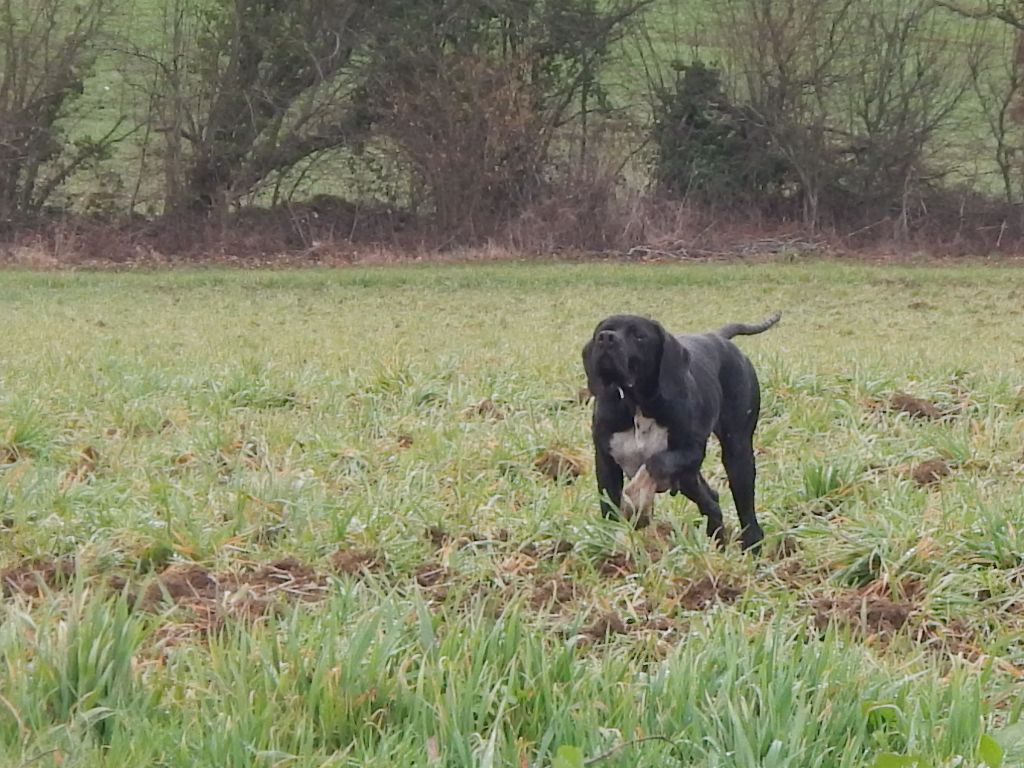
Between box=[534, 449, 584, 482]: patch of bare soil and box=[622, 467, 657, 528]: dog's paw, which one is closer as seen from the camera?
box=[622, 467, 657, 528]: dog's paw

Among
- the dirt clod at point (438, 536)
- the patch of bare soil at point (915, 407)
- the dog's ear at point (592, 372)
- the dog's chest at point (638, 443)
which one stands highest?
the dog's ear at point (592, 372)

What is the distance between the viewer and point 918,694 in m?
3.06

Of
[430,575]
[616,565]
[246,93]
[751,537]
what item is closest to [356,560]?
[430,575]

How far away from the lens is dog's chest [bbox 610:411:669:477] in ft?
16.1

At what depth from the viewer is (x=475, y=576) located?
14.2ft

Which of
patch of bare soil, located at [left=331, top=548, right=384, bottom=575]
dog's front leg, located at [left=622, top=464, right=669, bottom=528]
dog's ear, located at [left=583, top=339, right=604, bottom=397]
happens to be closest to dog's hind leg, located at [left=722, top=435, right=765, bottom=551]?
dog's front leg, located at [left=622, top=464, right=669, bottom=528]

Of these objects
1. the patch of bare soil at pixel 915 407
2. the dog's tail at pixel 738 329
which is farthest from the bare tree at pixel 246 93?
the dog's tail at pixel 738 329

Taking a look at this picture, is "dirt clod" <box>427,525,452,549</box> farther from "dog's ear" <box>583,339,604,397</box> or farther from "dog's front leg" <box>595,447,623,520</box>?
"dog's ear" <box>583,339,604,397</box>

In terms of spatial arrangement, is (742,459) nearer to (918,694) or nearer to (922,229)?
(918,694)

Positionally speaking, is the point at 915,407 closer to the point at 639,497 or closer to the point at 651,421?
the point at 651,421

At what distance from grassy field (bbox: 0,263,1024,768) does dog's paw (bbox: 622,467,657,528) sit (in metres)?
0.12

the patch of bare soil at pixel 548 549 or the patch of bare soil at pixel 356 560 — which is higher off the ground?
the patch of bare soil at pixel 356 560

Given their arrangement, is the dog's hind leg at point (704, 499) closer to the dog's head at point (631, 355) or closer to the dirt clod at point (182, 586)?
the dog's head at point (631, 355)

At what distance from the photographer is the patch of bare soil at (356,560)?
4.36 metres
